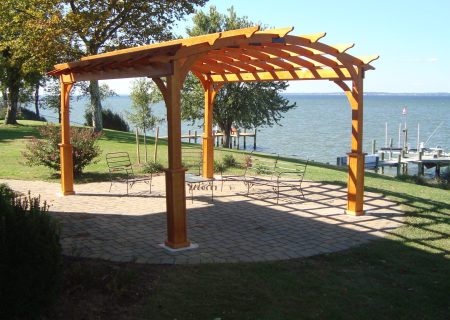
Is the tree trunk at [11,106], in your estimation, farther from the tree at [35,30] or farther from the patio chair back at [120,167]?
the patio chair back at [120,167]

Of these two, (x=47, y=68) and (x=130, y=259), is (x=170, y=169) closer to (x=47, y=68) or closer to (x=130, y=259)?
(x=130, y=259)

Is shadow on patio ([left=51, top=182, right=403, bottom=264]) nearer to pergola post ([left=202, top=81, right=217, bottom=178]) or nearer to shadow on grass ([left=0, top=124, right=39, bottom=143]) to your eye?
pergola post ([left=202, top=81, right=217, bottom=178])

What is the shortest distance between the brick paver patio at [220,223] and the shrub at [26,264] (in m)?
1.87

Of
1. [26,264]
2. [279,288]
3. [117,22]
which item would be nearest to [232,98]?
[117,22]

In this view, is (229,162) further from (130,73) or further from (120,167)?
(130,73)

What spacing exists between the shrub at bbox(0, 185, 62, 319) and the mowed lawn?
1.59ft

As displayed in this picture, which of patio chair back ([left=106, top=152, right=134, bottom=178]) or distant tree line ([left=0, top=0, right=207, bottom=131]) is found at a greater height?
distant tree line ([left=0, top=0, right=207, bottom=131])

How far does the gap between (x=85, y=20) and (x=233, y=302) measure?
17797mm

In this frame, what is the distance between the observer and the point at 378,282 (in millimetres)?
5730

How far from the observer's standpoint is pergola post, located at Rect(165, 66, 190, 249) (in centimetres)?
673

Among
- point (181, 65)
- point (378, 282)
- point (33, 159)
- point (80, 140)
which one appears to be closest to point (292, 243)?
point (378, 282)

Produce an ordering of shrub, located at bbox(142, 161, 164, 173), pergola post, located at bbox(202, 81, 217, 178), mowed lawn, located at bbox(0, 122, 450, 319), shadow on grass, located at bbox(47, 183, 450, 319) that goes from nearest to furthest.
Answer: mowed lawn, located at bbox(0, 122, 450, 319) < shadow on grass, located at bbox(47, 183, 450, 319) < pergola post, located at bbox(202, 81, 217, 178) < shrub, located at bbox(142, 161, 164, 173)

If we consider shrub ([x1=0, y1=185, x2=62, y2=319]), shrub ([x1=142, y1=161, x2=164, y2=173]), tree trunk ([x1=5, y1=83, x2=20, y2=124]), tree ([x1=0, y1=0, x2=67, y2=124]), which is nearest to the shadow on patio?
shrub ([x1=0, y1=185, x2=62, y2=319])

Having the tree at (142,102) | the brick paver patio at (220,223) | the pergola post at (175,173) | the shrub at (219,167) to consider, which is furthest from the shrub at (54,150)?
the tree at (142,102)
